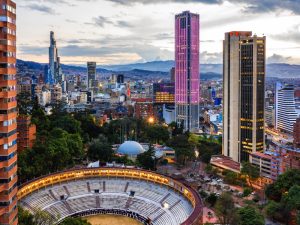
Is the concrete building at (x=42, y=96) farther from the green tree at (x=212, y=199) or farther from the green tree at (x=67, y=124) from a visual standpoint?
the green tree at (x=212, y=199)

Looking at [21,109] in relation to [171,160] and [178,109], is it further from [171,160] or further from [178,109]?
[178,109]

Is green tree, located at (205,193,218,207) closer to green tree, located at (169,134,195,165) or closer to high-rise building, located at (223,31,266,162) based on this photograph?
green tree, located at (169,134,195,165)

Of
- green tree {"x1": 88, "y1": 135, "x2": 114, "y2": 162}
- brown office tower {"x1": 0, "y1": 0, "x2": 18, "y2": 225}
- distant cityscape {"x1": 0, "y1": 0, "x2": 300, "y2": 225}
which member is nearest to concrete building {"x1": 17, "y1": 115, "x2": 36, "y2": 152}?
distant cityscape {"x1": 0, "y1": 0, "x2": 300, "y2": 225}

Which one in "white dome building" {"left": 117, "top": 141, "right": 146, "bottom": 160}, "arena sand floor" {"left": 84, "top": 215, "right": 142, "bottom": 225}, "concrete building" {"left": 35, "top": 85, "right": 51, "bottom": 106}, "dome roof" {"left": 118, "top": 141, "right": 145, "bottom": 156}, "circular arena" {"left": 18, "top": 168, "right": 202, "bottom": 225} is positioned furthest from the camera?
"concrete building" {"left": 35, "top": 85, "right": 51, "bottom": 106}

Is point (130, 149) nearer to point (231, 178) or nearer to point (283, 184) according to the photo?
point (231, 178)

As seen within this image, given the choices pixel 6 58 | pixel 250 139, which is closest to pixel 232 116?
pixel 250 139

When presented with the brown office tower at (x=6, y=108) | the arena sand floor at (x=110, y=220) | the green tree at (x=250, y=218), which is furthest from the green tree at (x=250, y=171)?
the brown office tower at (x=6, y=108)
